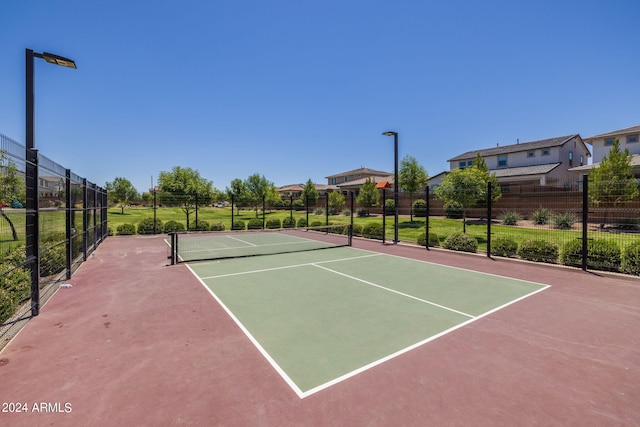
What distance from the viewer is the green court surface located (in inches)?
170

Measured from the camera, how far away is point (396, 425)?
297 centimetres

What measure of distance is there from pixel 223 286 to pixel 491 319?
639cm

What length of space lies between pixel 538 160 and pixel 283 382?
4442cm

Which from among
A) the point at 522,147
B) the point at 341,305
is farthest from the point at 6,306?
the point at 522,147

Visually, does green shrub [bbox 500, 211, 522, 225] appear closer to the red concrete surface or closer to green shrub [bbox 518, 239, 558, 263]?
green shrub [bbox 518, 239, 558, 263]

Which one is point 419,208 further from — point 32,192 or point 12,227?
point 12,227

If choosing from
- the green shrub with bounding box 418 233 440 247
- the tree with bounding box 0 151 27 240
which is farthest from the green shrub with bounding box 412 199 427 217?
the tree with bounding box 0 151 27 240

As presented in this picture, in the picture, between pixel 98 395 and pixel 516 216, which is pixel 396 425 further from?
pixel 516 216

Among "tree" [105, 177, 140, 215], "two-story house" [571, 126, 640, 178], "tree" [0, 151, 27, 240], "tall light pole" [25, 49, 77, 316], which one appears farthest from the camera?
"tree" [105, 177, 140, 215]

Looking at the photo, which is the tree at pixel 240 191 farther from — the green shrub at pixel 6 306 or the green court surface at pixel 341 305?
the green shrub at pixel 6 306

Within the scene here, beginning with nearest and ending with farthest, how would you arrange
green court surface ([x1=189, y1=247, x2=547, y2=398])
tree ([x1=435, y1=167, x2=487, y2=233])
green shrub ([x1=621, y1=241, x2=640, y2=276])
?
green court surface ([x1=189, y1=247, x2=547, y2=398]) < green shrub ([x1=621, y1=241, x2=640, y2=276]) < tree ([x1=435, y1=167, x2=487, y2=233])

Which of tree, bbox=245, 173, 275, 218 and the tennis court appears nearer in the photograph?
the tennis court

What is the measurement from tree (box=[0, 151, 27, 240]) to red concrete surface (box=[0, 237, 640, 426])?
2267 millimetres

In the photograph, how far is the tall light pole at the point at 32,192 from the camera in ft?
18.5
